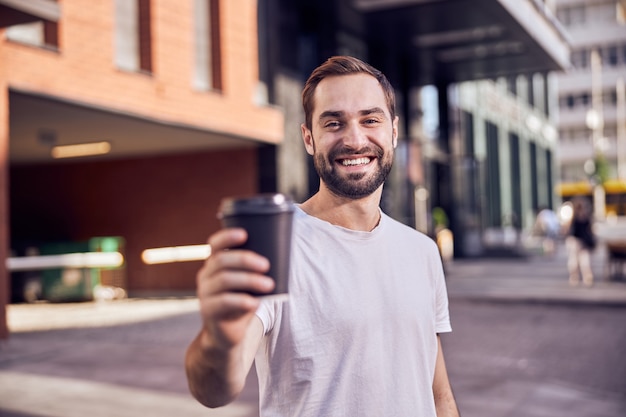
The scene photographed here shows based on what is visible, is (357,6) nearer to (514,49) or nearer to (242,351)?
(514,49)

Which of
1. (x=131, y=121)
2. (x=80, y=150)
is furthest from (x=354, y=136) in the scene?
(x=80, y=150)

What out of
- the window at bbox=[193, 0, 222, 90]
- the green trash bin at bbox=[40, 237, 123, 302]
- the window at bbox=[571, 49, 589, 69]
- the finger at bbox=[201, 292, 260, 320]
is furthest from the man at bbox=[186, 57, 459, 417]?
the window at bbox=[571, 49, 589, 69]

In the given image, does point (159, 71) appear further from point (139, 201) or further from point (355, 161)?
point (355, 161)

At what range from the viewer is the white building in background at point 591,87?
70562 millimetres

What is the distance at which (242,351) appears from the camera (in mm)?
1504

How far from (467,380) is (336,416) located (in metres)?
6.18

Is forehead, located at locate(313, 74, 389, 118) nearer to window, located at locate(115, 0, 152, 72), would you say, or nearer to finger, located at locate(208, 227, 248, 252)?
finger, located at locate(208, 227, 248, 252)

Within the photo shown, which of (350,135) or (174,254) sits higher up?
(350,135)

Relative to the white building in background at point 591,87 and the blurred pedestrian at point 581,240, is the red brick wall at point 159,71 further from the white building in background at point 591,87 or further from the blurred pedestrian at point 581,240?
the white building in background at point 591,87

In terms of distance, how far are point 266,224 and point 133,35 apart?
1375 centimetres

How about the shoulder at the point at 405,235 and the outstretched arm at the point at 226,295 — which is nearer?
the outstretched arm at the point at 226,295

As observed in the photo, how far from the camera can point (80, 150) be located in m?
17.2

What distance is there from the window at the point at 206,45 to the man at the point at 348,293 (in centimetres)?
1394

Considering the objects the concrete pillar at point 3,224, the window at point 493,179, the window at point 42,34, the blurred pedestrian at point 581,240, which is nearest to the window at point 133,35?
the window at point 42,34
